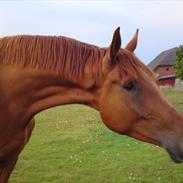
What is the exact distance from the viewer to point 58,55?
352 cm

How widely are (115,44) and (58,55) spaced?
19.8 inches

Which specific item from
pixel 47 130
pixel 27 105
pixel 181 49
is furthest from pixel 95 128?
pixel 181 49

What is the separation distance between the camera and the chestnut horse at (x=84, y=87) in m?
3.28

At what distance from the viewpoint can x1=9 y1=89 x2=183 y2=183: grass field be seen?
7422 mm

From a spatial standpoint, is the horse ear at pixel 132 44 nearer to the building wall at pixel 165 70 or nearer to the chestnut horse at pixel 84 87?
the chestnut horse at pixel 84 87

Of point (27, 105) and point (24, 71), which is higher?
point (24, 71)

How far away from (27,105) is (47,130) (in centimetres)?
1002

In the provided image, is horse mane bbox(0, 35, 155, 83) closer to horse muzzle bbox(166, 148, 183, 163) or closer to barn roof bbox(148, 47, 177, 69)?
horse muzzle bbox(166, 148, 183, 163)

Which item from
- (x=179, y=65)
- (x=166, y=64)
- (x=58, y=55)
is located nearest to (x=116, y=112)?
(x=58, y=55)

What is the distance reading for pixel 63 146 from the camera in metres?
10.5

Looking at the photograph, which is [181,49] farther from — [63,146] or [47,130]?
[63,146]

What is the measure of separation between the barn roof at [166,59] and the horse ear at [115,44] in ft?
221

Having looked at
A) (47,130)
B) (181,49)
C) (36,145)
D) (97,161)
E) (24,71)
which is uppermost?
Result: (24,71)

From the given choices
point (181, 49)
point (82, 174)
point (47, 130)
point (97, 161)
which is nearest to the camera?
point (82, 174)
